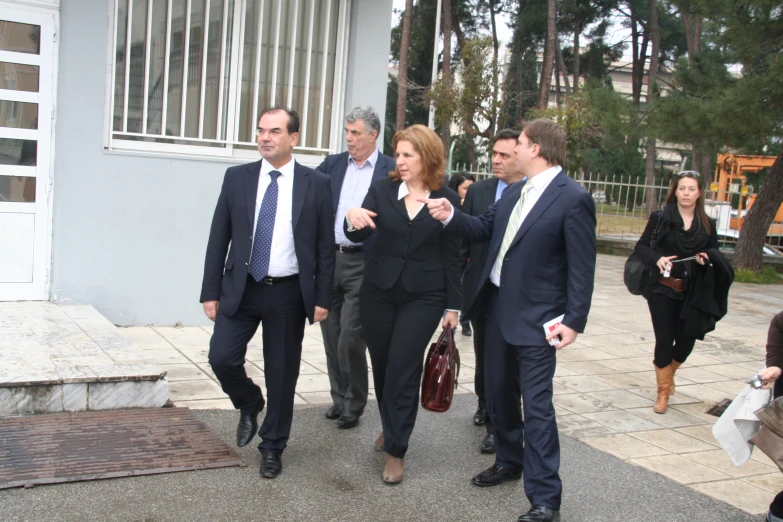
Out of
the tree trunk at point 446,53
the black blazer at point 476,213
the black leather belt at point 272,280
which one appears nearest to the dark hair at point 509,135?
the black blazer at point 476,213

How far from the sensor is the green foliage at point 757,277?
15.9m

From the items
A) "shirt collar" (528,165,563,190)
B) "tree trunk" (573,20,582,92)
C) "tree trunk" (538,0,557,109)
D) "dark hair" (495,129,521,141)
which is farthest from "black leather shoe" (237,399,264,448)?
"tree trunk" (573,20,582,92)

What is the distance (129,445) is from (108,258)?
3.37 metres

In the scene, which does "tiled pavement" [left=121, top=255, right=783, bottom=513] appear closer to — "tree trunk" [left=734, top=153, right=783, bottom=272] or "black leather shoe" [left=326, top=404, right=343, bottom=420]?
"black leather shoe" [left=326, top=404, right=343, bottom=420]

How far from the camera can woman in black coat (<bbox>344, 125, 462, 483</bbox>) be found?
181 inches

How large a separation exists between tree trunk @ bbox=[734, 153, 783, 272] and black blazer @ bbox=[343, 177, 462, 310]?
13256 mm

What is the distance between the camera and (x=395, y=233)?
4.70 meters

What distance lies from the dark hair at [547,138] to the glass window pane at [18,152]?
16.1 feet

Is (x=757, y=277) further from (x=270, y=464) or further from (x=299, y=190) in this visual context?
(x=270, y=464)

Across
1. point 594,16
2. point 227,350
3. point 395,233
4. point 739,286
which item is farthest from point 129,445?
point 594,16

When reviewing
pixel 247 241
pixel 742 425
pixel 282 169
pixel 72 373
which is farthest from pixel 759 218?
pixel 72 373

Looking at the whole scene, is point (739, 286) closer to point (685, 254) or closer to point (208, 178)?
point (685, 254)

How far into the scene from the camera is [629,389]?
705cm

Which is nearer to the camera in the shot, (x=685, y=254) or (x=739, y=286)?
(x=685, y=254)
